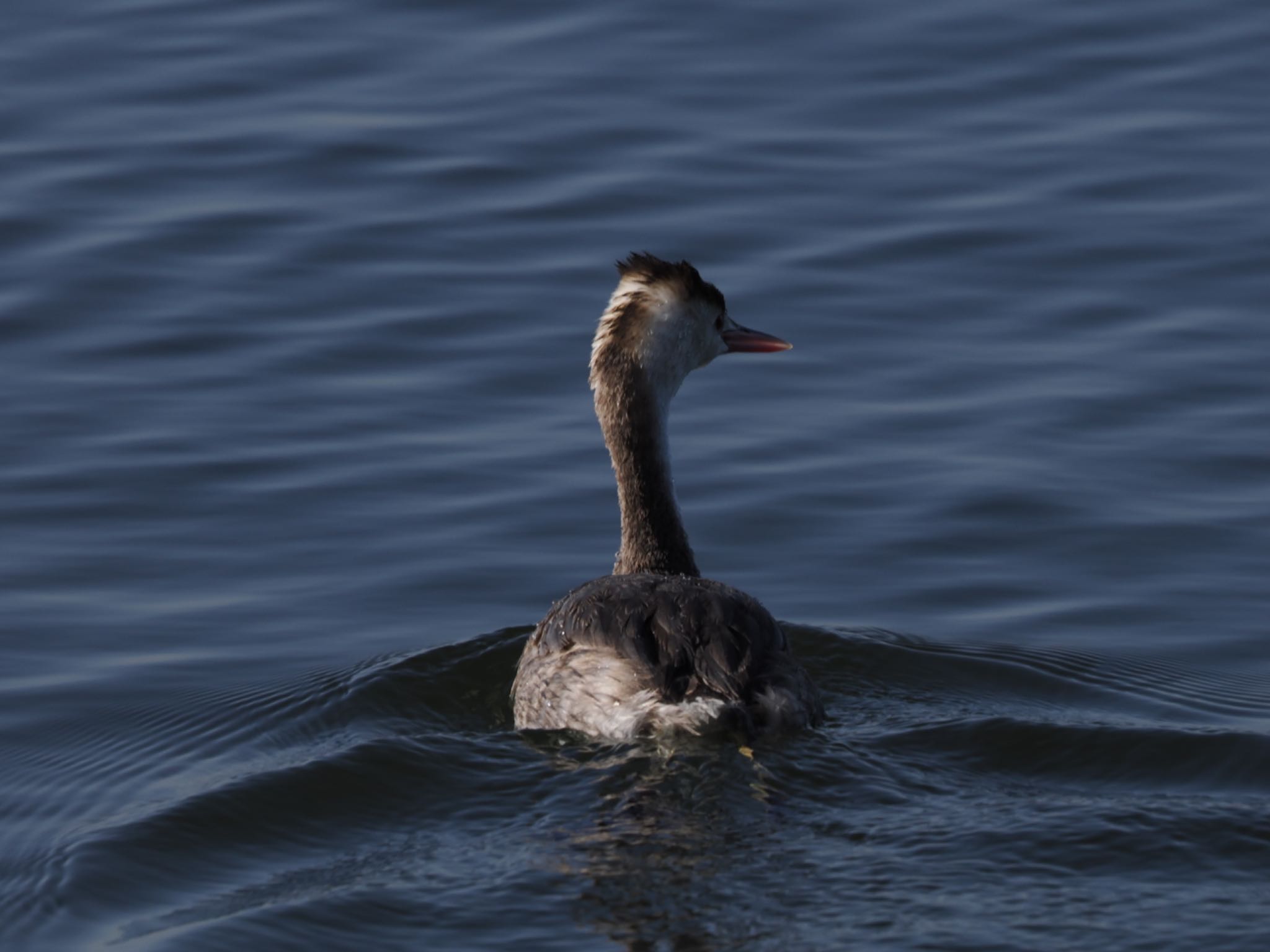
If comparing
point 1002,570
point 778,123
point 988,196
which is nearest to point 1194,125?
point 988,196

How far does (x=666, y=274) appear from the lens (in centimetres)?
1091

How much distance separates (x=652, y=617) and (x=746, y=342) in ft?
8.38

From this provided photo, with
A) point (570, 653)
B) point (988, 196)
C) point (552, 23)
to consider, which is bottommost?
point (570, 653)

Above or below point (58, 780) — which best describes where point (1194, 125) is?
above

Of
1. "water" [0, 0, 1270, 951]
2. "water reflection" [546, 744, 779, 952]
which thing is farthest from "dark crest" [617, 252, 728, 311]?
"water reflection" [546, 744, 779, 952]

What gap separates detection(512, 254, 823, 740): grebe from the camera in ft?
29.4

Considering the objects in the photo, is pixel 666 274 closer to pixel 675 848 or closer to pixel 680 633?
pixel 680 633

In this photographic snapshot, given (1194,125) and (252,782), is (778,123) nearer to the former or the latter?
(1194,125)

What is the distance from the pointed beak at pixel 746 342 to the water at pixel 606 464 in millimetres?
1043

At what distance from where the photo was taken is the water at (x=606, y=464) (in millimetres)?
8141

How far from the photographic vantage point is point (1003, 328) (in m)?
14.1

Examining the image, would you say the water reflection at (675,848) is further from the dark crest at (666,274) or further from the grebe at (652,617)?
the dark crest at (666,274)

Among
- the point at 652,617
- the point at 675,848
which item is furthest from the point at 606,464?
the point at 675,848

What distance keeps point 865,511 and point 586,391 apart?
2168 millimetres
